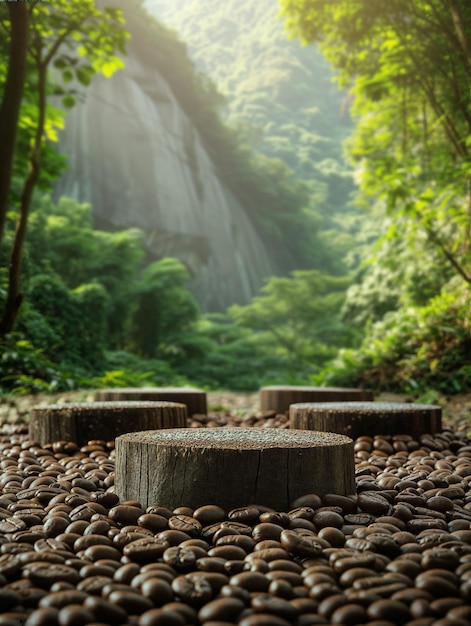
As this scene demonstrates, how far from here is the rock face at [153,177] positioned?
2392cm

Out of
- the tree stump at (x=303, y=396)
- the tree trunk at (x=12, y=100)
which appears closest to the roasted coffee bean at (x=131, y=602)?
the tree trunk at (x=12, y=100)

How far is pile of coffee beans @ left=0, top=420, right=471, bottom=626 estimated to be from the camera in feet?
4.92

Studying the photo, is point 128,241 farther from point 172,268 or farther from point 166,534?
point 166,534

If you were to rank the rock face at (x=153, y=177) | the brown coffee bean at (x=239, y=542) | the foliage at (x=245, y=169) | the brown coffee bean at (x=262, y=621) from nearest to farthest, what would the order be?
the brown coffee bean at (x=262, y=621) → the brown coffee bean at (x=239, y=542) → the rock face at (x=153, y=177) → the foliage at (x=245, y=169)

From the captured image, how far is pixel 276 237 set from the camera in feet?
105

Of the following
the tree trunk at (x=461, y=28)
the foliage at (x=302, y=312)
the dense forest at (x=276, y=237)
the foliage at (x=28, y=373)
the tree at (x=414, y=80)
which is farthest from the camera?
the foliage at (x=302, y=312)

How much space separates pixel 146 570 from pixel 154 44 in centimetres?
2712

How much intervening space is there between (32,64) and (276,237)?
26.1 metres

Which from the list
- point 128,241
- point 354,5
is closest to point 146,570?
point 354,5

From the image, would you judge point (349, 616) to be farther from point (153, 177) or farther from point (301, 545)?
point (153, 177)

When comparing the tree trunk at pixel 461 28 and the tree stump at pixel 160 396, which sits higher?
the tree trunk at pixel 461 28

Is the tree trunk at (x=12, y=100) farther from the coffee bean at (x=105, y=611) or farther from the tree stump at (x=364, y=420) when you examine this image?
the coffee bean at (x=105, y=611)

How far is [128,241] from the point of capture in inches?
628

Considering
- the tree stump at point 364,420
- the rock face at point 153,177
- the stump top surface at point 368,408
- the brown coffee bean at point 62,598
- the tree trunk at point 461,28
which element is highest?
the rock face at point 153,177
